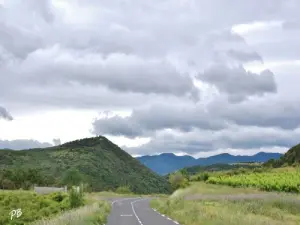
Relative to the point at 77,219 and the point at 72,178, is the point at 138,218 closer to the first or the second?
the point at 77,219

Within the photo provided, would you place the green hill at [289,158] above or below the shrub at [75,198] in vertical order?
above

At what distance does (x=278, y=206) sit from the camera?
1681 inches

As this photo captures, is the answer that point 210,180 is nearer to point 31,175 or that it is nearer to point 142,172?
point 31,175

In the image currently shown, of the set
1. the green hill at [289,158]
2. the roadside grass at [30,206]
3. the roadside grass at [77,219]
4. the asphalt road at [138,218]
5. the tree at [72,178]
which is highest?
the green hill at [289,158]

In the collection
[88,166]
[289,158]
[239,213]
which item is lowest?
[239,213]

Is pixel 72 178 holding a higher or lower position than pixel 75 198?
higher

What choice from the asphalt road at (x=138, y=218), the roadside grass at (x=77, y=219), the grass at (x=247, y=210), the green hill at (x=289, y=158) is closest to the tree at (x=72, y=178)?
the green hill at (x=289, y=158)

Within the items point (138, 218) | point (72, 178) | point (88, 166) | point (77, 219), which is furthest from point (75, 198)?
point (88, 166)

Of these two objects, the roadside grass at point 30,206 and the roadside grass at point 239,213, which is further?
the roadside grass at point 30,206

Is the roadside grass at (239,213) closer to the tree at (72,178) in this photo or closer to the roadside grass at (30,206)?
the roadside grass at (30,206)

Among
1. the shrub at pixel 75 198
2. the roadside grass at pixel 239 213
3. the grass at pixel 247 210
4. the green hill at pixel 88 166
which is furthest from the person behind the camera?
the green hill at pixel 88 166

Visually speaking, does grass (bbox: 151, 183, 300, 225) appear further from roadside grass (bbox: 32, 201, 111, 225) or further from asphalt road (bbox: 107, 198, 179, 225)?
roadside grass (bbox: 32, 201, 111, 225)

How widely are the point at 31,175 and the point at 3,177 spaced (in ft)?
23.3

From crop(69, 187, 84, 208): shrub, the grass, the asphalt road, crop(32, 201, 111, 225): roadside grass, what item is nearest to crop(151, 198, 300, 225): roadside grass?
the grass
